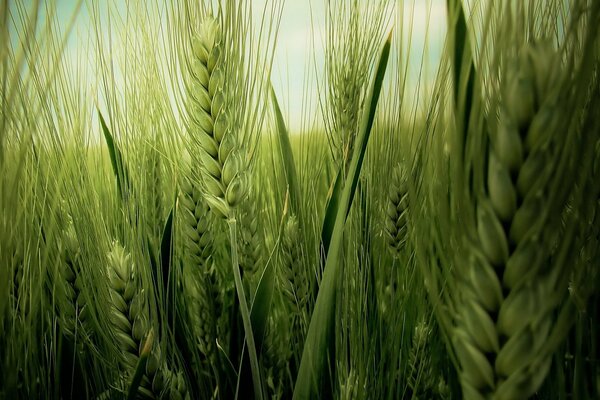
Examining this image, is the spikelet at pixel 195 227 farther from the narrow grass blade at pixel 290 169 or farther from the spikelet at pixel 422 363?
the spikelet at pixel 422 363

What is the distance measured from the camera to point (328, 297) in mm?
377

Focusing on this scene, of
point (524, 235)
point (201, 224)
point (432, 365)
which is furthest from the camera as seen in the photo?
point (201, 224)

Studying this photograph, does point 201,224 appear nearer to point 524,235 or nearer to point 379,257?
point 379,257

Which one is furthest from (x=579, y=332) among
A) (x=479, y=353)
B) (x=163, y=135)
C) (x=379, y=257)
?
(x=163, y=135)

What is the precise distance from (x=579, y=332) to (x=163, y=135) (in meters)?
0.52

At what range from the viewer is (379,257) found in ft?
1.62

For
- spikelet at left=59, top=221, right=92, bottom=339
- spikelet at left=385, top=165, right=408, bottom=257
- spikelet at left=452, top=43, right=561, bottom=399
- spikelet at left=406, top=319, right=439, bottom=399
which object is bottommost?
spikelet at left=406, top=319, right=439, bottom=399

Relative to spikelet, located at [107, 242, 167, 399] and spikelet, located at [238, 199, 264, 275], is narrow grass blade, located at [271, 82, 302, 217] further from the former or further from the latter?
spikelet, located at [107, 242, 167, 399]

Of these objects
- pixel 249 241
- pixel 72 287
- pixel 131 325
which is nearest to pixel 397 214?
pixel 249 241

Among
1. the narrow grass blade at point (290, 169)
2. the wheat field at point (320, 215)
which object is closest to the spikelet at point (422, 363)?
the wheat field at point (320, 215)

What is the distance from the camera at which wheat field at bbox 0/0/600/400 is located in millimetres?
219

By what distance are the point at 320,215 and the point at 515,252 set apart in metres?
0.39

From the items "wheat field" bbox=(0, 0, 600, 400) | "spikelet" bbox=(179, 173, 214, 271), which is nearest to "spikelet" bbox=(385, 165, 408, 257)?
"wheat field" bbox=(0, 0, 600, 400)

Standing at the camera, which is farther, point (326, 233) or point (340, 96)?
point (340, 96)
